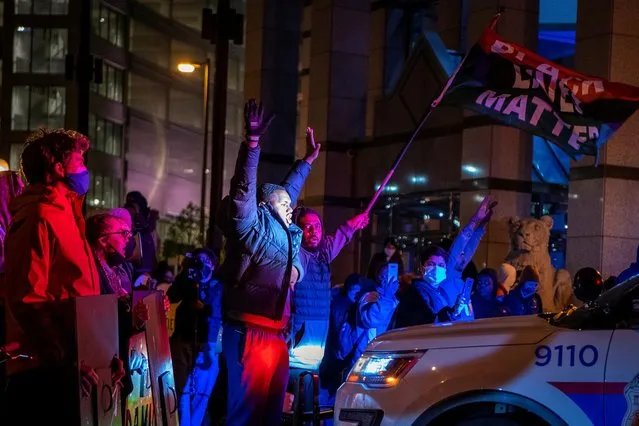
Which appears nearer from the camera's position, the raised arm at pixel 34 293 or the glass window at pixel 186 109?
the raised arm at pixel 34 293

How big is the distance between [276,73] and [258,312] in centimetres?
1569

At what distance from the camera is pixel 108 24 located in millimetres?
66688

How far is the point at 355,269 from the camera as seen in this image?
21281mm

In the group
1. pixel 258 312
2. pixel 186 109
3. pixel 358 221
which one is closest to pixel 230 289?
pixel 258 312

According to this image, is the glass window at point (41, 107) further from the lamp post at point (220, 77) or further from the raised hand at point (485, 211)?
the raised hand at point (485, 211)

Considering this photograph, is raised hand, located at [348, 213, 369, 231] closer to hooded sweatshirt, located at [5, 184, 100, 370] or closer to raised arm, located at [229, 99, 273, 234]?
raised arm, located at [229, 99, 273, 234]

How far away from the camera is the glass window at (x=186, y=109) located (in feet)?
237

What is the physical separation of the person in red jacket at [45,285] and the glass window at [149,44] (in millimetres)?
66167

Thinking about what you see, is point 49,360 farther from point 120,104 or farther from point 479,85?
point 120,104

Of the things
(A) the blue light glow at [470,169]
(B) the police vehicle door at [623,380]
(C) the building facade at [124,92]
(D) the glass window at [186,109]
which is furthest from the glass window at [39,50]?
(B) the police vehicle door at [623,380]

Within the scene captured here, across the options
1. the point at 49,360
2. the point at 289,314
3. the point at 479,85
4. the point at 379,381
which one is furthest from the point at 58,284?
the point at 479,85

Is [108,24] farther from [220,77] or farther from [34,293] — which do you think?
[34,293]

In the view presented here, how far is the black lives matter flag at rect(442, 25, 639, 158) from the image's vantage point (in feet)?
33.9

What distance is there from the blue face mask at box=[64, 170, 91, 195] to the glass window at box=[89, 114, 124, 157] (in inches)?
2400
